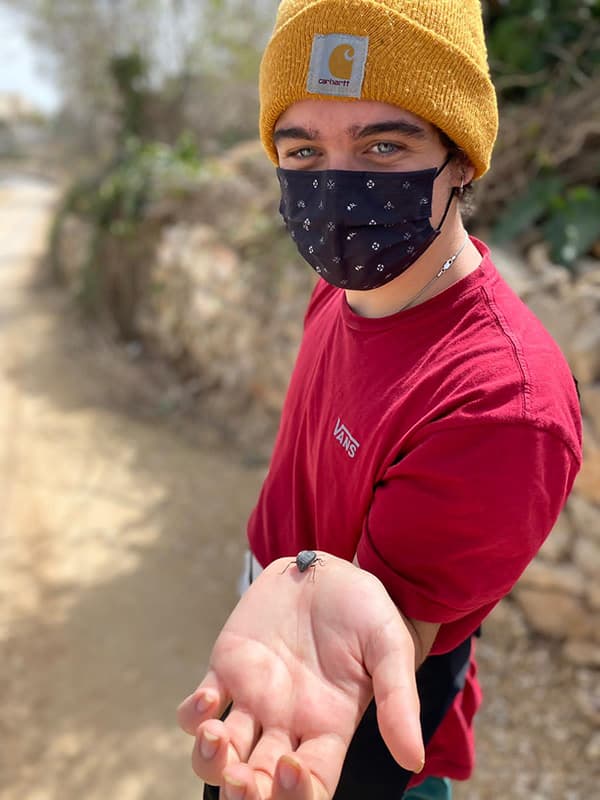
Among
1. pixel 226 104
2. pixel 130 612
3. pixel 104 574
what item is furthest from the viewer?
pixel 226 104

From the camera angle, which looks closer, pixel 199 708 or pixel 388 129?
pixel 199 708

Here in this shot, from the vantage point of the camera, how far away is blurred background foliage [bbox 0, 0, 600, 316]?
436 centimetres

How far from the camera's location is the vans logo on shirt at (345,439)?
1392 millimetres

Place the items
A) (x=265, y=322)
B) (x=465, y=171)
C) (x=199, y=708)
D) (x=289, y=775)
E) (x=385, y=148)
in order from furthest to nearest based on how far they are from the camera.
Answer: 1. (x=265, y=322)
2. (x=465, y=171)
3. (x=385, y=148)
4. (x=199, y=708)
5. (x=289, y=775)

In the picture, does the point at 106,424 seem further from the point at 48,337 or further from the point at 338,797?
the point at 338,797

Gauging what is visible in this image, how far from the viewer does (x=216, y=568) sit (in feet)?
15.3

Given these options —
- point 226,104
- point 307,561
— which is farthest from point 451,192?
point 226,104

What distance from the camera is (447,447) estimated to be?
1.17 metres

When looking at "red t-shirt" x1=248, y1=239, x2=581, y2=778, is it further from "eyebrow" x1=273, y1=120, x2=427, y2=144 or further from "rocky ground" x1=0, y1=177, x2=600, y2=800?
"rocky ground" x1=0, y1=177, x2=600, y2=800

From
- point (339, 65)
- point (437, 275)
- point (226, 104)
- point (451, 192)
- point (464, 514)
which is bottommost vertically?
point (464, 514)

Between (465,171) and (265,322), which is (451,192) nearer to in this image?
(465,171)

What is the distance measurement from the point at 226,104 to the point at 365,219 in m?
11.1

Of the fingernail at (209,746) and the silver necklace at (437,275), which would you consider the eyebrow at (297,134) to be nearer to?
the silver necklace at (437,275)

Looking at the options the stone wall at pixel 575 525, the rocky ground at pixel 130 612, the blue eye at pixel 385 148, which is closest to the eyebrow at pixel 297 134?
the blue eye at pixel 385 148
